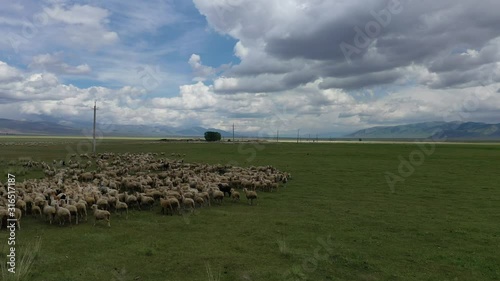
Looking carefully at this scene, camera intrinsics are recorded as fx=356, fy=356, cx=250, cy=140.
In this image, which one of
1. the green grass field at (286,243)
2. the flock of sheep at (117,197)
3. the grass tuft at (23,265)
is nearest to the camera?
the grass tuft at (23,265)

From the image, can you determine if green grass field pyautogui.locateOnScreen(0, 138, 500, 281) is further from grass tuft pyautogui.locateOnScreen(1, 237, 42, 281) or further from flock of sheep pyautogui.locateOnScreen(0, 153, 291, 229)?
flock of sheep pyautogui.locateOnScreen(0, 153, 291, 229)

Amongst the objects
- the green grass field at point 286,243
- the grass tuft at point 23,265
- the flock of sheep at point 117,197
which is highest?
the flock of sheep at point 117,197

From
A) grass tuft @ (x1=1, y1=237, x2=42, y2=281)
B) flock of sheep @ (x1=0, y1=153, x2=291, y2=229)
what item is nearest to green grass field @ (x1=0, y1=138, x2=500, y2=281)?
grass tuft @ (x1=1, y1=237, x2=42, y2=281)

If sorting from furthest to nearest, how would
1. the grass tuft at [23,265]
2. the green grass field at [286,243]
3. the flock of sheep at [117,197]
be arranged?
the flock of sheep at [117,197]
the green grass field at [286,243]
the grass tuft at [23,265]

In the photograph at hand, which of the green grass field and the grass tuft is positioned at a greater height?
the grass tuft

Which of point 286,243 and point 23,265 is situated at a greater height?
point 23,265

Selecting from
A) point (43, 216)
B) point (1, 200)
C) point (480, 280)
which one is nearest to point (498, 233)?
point (480, 280)

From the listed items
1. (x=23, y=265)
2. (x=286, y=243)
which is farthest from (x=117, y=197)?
(x=286, y=243)

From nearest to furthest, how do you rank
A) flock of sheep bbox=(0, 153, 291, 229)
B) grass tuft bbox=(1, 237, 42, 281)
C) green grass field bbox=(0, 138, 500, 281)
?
grass tuft bbox=(1, 237, 42, 281) → green grass field bbox=(0, 138, 500, 281) → flock of sheep bbox=(0, 153, 291, 229)

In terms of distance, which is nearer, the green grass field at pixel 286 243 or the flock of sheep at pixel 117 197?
the green grass field at pixel 286 243

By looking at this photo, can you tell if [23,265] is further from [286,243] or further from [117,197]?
[286,243]

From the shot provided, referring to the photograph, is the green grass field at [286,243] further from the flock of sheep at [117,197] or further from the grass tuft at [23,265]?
the flock of sheep at [117,197]

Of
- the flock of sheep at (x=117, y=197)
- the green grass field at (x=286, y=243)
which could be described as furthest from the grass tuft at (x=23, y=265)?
the flock of sheep at (x=117, y=197)

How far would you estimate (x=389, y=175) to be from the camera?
1454 inches
